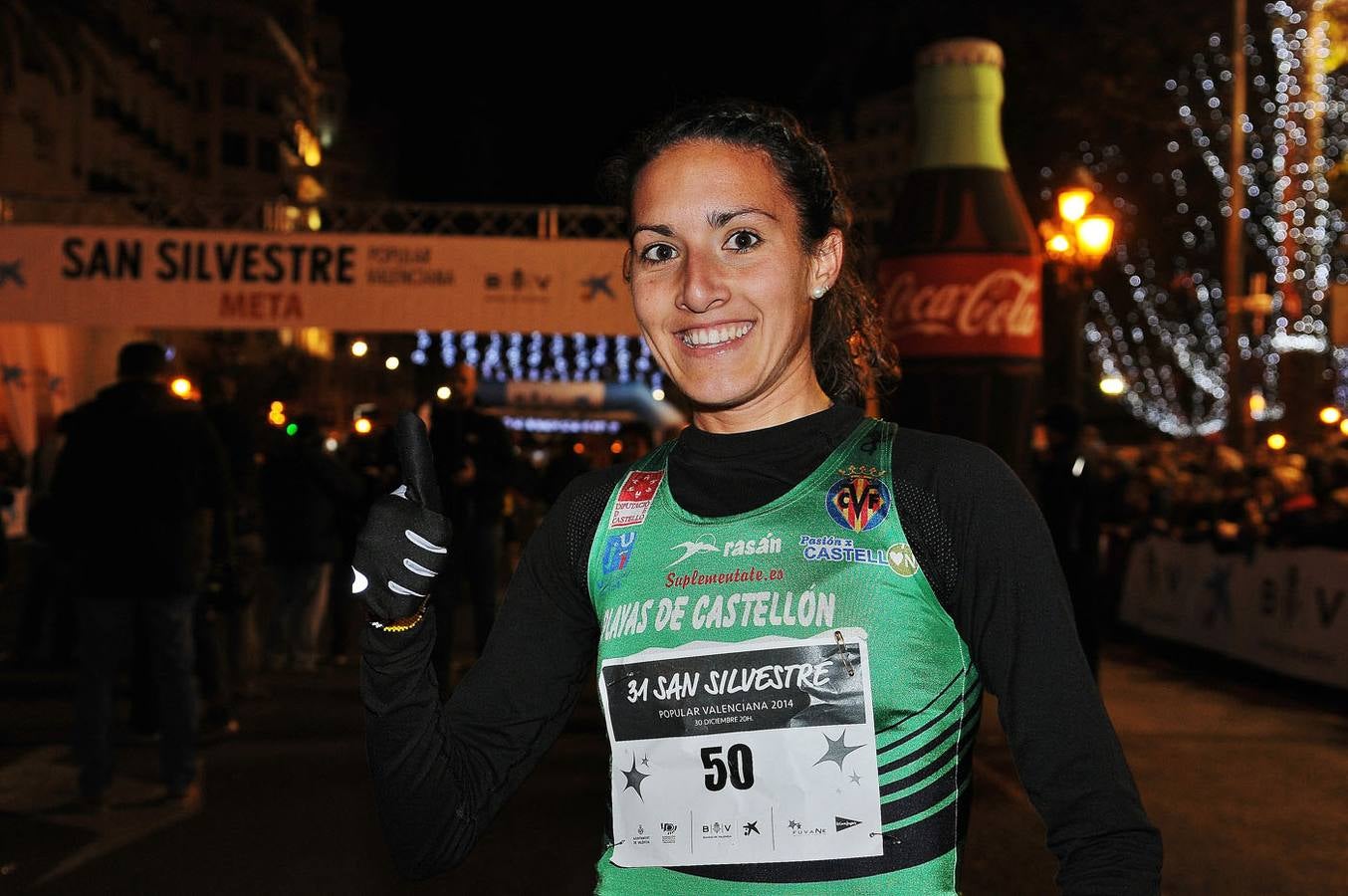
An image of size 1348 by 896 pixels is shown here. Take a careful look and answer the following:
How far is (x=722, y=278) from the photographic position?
2.17 metres

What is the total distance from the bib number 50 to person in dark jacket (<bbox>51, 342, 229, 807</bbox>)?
5.57 meters

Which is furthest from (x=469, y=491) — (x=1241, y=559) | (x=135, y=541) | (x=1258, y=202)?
(x=1258, y=202)

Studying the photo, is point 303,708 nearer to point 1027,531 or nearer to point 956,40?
point 956,40

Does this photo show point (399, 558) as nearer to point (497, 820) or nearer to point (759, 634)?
point (759, 634)

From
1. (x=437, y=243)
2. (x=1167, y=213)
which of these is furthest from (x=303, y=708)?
(x=1167, y=213)

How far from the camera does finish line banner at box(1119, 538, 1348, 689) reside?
10.9 meters

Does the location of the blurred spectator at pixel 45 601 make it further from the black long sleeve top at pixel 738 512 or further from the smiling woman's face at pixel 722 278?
the smiling woman's face at pixel 722 278

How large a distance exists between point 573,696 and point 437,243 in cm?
1369

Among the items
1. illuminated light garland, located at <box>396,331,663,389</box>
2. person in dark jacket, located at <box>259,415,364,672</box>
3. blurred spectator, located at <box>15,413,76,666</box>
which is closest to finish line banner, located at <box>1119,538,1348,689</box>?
person in dark jacket, located at <box>259,415,364,672</box>

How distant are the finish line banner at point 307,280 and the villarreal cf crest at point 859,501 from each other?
13435mm

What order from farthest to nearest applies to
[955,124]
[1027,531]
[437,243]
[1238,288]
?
1. [1238,288]
2. [437,243]
3. [955,124]
4. [1027,531]

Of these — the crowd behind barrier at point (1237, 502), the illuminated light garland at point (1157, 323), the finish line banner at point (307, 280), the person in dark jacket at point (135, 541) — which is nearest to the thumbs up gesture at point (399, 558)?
the person in dark jacket at point (135, 541)

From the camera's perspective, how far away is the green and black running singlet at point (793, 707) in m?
1.95

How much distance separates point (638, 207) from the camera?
2.25 meters
